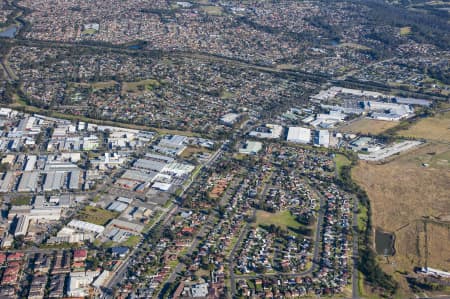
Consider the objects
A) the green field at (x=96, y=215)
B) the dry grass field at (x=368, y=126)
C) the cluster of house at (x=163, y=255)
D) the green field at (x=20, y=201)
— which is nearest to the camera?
the cluster of house at (x=163, y=255)

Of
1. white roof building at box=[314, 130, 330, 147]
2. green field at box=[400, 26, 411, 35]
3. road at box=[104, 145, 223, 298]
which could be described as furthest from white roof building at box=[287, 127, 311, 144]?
green field at box=[400, 26, 411, 35]

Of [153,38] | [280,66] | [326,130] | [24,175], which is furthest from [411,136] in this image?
[153,38]

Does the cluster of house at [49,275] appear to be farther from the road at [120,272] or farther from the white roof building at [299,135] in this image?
the white roof building at [299,135]

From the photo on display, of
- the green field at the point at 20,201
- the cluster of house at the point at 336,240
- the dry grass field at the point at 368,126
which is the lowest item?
the dry grass field at the point at 368,126

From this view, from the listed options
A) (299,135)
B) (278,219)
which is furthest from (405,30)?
(278,219)

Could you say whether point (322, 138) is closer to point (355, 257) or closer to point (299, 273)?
point (355, 257)

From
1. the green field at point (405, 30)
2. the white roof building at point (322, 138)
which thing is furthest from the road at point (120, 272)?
the green field at point (405, 30)
